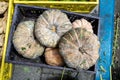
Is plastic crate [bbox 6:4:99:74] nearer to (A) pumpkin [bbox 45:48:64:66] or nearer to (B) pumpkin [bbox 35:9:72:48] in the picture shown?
(A) pumpkin [bbox 45:48:64:66]

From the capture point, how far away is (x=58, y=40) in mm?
2043

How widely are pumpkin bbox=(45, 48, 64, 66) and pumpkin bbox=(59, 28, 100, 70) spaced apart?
0.18 metres

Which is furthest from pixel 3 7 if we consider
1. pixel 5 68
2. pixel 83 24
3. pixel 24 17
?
pixel 83 24

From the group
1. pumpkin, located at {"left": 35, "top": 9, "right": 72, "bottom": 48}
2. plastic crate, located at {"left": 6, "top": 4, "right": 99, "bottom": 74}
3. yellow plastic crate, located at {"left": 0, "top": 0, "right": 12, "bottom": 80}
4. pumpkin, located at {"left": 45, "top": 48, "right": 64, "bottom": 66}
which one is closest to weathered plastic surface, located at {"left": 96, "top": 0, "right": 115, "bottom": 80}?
plastic crate, located at {"left": 6, "top": 4, "right": 99, "bottom": 74}

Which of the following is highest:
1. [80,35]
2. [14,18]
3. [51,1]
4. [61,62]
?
[51,1]

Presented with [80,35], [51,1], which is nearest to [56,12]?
[51,1]

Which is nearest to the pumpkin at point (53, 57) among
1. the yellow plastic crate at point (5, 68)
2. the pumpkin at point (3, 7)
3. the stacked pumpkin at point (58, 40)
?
the stacked pumpkin at point (58, 40)

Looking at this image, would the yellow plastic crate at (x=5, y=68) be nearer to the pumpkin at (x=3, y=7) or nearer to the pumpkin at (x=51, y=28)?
the pumpkin at (x=3, y=7)

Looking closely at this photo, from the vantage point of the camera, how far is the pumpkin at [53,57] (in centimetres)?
214

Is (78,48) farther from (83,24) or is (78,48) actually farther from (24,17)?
(24,17)

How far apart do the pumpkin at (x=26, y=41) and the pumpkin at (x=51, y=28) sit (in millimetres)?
100

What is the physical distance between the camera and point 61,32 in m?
2.04

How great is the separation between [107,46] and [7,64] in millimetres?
Result: 928

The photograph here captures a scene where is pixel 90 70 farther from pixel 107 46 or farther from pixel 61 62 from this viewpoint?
pixel 107 46
